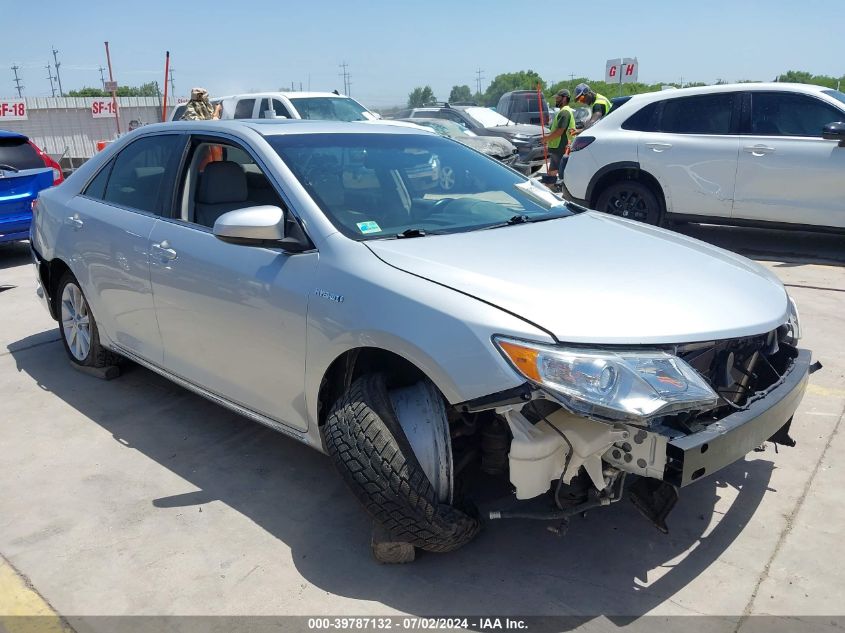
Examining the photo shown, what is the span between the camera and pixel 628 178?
8617 millimetres

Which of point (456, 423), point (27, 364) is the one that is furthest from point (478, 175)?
point (27, 364)

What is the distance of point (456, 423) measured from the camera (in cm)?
294

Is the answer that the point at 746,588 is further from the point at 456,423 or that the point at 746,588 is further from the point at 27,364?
the point at 27,364

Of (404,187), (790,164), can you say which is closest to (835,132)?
(790,164)

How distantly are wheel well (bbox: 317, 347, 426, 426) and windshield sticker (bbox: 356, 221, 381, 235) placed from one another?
53 centimetres

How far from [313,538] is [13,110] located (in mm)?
21522

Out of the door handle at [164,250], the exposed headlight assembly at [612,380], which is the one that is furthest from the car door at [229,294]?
the exposed headlight assembly at [612,380]

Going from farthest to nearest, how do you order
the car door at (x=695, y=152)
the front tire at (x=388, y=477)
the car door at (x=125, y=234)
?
the car door at (x=695, y=152)
the car door at (x=125, y=234)
the front tire at (x=388, y=477)

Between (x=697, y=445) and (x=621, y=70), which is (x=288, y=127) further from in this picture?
(x=621, y=70)

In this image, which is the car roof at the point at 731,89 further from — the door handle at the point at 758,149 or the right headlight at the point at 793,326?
the right headlight at the point at 793,326

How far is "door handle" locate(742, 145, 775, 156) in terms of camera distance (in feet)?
25.0

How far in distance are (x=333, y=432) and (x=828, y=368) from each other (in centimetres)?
356

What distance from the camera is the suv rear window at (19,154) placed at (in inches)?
340

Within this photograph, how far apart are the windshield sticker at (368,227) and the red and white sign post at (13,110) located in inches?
826
